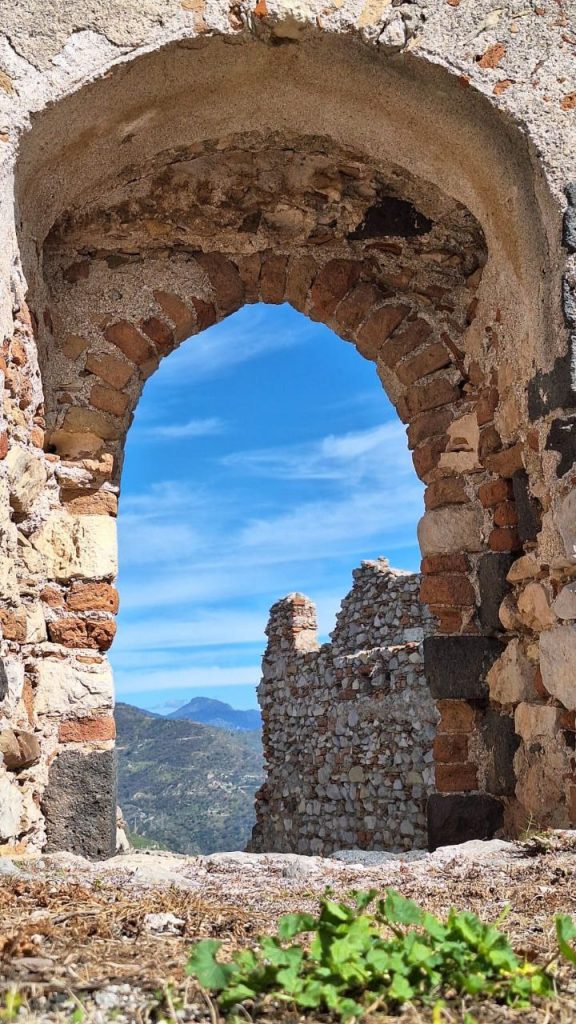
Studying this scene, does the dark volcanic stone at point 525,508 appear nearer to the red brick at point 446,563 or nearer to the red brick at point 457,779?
the red brick at point 446,563

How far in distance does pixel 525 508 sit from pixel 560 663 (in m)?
0.69

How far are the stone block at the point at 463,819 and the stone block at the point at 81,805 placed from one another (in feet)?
4.31

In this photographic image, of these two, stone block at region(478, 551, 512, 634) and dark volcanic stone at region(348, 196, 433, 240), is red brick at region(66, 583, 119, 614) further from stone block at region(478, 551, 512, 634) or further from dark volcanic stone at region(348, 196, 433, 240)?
dark volcanic stone at region(348, 196, 433, 240)

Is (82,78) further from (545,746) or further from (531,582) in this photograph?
(545,746)

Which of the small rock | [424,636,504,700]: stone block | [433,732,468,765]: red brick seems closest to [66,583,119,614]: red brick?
[424,636,504,700]: stone block

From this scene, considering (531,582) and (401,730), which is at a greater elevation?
(531,582)

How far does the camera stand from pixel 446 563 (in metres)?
3.91

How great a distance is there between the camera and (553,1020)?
118 cm

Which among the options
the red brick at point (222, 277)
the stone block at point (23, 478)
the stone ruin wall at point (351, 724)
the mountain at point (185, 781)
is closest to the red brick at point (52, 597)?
the stone block at point (23, 478)

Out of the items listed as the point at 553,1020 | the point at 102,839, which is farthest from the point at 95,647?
the point at 553,1020

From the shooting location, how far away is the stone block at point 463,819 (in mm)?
3539

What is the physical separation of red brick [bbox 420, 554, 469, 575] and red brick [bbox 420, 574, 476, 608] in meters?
0.03

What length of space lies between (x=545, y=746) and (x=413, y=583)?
596 cm

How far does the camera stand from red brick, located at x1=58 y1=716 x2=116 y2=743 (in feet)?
11.7
